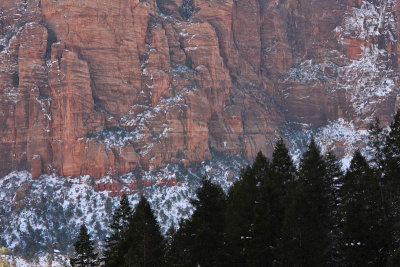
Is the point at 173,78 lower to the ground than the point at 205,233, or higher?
higher

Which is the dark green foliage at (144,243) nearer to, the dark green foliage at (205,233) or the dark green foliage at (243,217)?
the dark green foliage at (205,233)

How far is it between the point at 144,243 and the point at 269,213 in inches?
488

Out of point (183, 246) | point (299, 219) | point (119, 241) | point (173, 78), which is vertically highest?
point (173, 78)

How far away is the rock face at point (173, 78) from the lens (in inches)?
5925

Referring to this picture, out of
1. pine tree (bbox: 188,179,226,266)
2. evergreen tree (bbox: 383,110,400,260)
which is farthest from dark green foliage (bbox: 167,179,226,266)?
evergreen tree (bbox: 383,110,400,260)

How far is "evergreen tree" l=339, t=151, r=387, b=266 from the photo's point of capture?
36438mm

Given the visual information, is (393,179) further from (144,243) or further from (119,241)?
(119,241)

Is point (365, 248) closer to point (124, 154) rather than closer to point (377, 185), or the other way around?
point (377, 185)

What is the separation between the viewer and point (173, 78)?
528 ft

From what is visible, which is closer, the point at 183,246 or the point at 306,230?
the point at 306,230

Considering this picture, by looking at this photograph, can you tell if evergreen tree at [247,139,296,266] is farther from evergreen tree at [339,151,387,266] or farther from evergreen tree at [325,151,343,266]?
evergreen tree at [339,151,387,266]

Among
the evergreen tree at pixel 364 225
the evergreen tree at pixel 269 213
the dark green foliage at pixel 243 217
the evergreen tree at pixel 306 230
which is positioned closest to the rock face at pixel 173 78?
the dark green foliage at pixel 243 217

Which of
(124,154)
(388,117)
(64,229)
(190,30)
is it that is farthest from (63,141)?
(388,117)

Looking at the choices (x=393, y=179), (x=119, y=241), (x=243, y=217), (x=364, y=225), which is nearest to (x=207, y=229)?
(x=243, y=217)
